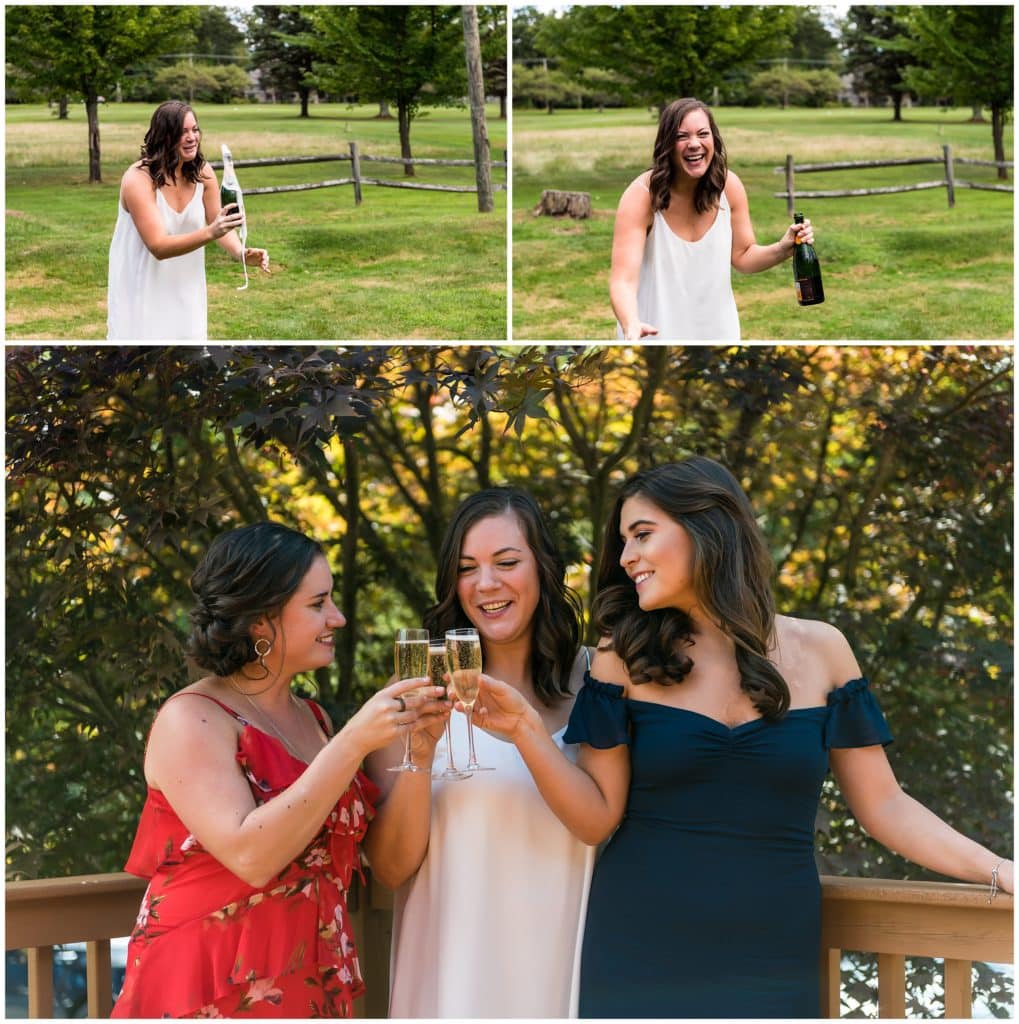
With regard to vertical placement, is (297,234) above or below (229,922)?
above

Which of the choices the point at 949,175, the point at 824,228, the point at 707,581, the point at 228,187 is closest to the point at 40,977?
the point at 707,581

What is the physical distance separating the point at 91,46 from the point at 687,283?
2.55 meters

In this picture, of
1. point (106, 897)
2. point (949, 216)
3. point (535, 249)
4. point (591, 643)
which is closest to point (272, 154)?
point (535, 249)

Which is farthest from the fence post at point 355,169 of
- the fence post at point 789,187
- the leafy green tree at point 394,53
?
the fence post at point 789,187

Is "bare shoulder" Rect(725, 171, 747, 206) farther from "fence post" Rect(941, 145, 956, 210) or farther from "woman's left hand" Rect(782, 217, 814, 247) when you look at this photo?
"fence post" Rect(941, 145, 956, 210)

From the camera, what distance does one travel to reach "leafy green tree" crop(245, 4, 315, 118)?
4.98m

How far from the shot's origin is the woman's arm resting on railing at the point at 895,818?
267 centimetres

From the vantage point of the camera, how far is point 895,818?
2752 millimetres

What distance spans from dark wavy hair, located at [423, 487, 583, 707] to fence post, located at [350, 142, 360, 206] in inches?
114

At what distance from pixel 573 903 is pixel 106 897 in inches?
43.0

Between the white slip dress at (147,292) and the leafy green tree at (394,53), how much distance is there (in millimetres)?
1033

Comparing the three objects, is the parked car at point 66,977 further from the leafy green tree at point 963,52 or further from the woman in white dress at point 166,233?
the leafy green tree at point 963,52

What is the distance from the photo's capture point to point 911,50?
5473mm

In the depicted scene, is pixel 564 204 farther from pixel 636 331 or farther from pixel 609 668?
pixel 609 668
